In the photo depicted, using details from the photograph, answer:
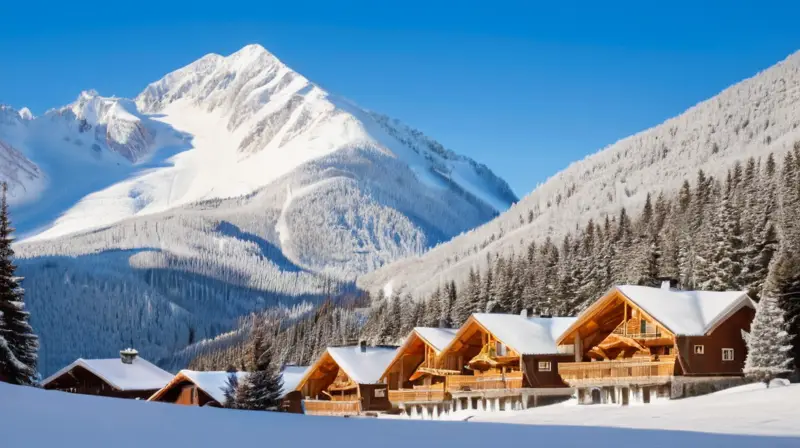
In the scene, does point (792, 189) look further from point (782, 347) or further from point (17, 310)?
point (17, 310)

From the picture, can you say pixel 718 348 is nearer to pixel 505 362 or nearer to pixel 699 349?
pixel 699 349

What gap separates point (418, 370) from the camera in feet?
225

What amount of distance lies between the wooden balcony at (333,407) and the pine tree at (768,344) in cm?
2847

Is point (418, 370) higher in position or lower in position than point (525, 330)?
lower

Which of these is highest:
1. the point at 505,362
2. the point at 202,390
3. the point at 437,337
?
the point at 437,337

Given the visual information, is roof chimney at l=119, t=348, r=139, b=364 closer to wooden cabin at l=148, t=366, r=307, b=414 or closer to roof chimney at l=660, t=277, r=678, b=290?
wooden cabin at l=148, t=366, r=307, b=414

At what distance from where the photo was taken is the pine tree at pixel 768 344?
47.2 m

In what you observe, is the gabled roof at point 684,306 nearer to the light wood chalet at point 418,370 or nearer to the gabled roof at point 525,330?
the gabled roof at point 525,330

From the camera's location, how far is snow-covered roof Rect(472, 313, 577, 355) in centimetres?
6025

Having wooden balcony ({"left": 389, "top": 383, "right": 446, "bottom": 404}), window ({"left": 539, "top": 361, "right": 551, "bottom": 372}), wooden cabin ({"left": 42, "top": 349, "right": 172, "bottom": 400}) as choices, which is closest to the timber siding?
window ({"left": 539, "top": 361, "right": 551, "bottom": 372})

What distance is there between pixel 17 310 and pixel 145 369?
122ft

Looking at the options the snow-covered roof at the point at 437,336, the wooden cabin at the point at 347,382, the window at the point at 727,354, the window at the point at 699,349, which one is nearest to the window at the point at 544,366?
the snow-covered roof at the point at 437,336

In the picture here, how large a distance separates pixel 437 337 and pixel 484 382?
6834mm

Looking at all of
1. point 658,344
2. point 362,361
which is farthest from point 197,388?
point 658,344
